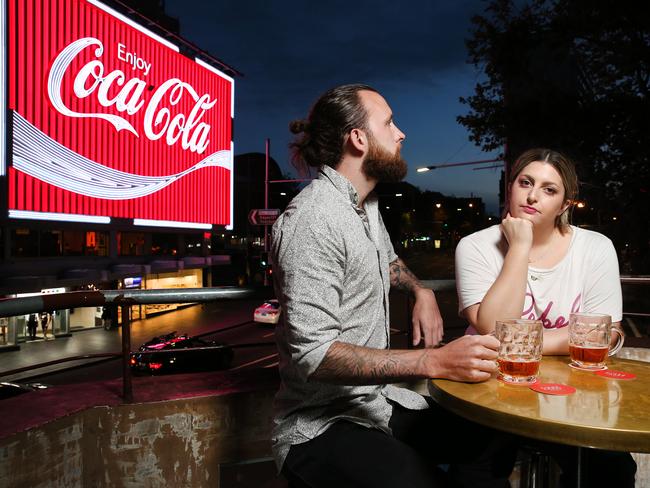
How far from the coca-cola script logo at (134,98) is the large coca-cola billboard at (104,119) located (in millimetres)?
26

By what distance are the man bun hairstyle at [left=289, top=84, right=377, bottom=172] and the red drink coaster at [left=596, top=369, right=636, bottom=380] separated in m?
1.23

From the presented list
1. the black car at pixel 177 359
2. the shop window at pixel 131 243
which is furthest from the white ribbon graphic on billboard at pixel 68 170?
the shop window at pixel 131 243

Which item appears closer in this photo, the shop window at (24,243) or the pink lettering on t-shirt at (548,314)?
the pink lettering on t-shirt at (548,314)

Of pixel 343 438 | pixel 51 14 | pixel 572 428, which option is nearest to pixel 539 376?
pixel 572 428

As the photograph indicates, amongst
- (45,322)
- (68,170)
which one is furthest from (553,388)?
(45,322)

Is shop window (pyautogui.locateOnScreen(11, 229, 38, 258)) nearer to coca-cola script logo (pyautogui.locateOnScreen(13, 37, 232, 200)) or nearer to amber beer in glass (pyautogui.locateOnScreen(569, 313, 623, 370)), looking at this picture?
coca-cola script logo (pyautogui.locateOnScreen(13, 37, 232, 200))

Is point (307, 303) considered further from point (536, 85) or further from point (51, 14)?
point (51, 14)

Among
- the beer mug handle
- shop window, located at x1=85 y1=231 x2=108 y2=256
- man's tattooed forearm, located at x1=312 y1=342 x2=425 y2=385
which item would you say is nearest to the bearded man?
man's tattooed forearm, located at x1=312 y1=342 x2=425 y2=385

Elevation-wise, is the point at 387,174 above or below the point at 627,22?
below

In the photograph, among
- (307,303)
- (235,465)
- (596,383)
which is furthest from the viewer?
(235,465)

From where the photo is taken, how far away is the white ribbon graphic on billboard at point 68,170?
1005cm

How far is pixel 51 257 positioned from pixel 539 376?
59.2 ft

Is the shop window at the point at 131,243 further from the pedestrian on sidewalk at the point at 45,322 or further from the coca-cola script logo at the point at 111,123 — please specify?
the coca-cola script logo at the point at 111,123

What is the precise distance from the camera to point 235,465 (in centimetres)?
254
